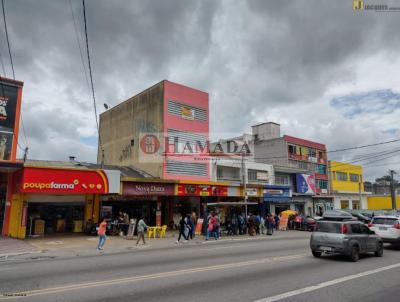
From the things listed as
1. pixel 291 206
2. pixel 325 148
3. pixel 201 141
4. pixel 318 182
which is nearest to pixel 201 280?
pixel 201 141

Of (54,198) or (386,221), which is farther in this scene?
(54,198)

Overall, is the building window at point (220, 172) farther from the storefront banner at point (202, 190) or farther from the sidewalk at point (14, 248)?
the sidewalk at point (14, 248)

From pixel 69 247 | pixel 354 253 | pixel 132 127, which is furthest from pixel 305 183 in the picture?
pixel 69 247

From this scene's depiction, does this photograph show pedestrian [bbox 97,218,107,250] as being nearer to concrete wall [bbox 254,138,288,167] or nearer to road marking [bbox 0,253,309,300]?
road marking [bbox 0,253,309,300]

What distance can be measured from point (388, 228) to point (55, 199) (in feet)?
67.7

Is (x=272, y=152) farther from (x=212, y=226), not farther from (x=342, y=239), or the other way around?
(x=342, y=239)

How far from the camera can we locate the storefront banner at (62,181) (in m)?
19.5

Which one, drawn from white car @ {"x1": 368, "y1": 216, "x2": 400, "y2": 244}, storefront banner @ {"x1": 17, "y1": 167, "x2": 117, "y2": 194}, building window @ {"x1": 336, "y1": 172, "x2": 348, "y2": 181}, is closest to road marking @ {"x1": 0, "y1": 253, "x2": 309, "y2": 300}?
white car @ {"x1": 368, "y1": 216, "x2": 400, "y2": 244}

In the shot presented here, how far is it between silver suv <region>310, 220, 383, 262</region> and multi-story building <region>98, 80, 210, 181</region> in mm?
17505

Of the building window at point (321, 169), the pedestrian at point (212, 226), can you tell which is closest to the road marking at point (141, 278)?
the pedestrian at point (212, 226)

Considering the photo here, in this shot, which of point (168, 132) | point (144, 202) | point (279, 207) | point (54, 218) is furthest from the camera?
point (279, 207)

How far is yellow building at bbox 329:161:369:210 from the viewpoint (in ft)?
177

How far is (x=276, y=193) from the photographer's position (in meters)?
35.3

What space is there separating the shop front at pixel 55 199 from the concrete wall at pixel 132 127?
6915 mm
